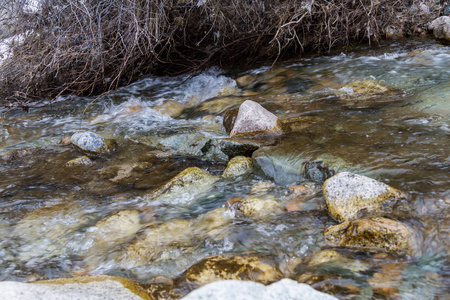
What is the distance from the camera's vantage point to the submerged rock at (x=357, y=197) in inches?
86.1

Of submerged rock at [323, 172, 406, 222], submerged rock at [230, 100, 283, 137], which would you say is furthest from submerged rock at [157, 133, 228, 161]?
submerged rock at [323, 172, 406, 222]

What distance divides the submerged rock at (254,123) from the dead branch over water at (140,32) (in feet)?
6.55

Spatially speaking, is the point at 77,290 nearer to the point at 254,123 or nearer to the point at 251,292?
the point at 251,292

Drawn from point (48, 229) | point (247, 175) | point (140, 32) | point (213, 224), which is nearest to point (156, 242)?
point (213, 224)

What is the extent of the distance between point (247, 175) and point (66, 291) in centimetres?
198

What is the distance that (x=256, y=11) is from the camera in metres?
5.98

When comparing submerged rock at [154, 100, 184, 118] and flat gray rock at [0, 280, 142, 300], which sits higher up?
flat gray rock at [0, 280, 142, 300]

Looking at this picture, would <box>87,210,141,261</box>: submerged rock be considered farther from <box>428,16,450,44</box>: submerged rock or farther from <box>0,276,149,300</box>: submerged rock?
<box>428,16,450,44</box>: submerged rock

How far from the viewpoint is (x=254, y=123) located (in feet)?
12.3

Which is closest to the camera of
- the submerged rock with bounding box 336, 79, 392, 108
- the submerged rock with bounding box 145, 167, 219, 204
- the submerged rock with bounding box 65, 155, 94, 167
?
the submerged rock with bounding box 145, 167, 219, 204

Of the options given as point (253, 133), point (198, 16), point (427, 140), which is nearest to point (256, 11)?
point (198, 16)

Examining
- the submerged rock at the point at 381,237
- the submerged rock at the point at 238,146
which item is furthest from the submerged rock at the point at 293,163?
the submerged rock at the point at 381,237

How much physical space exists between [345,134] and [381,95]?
1.41 meters

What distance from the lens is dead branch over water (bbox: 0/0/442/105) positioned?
17.3 ft
